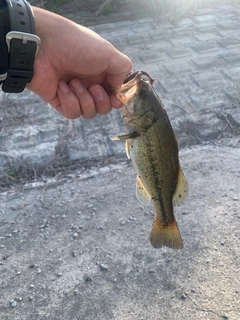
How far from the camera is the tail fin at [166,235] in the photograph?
6.54 feet

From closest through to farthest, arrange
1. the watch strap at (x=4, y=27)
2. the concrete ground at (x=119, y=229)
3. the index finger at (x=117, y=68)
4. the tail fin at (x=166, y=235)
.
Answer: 1. the watch strap at (x=4, y=27)
2. the tail fin at (x=166, y=235)
3. the index finger at (x=117, y=68)
4. the concrete ground at (x=119, y=229)

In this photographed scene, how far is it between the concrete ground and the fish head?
139 cm

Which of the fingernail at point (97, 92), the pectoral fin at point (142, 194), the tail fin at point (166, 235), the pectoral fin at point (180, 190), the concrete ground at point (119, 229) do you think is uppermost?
the fingernail at point (97, 92)

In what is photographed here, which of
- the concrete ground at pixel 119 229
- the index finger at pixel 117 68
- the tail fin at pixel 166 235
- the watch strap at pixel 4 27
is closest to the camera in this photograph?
the watch strap at pixel 4 27

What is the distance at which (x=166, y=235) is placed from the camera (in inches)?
79.4

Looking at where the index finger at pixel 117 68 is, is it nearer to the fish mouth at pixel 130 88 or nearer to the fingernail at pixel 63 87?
the fish mouth at pixel 130 88

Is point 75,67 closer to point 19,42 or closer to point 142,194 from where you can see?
point 19,42

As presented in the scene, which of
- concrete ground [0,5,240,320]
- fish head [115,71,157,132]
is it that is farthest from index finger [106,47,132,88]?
concrete ground [0,5,240,320]

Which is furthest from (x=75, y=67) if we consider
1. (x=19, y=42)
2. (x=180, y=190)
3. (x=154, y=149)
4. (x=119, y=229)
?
(x=119, y=229)

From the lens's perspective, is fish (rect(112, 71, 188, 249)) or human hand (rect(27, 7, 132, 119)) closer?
fish (rect(112, 71, 188, 249))

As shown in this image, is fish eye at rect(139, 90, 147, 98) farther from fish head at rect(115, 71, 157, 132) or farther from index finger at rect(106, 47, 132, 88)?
index finger at rect(106, 47, 132, 88)

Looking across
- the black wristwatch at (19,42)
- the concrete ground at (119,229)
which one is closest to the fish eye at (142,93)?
the black wristwatch at (19,42)

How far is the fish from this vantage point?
1.85 meters

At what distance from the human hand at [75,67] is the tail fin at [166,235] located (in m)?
0.63
